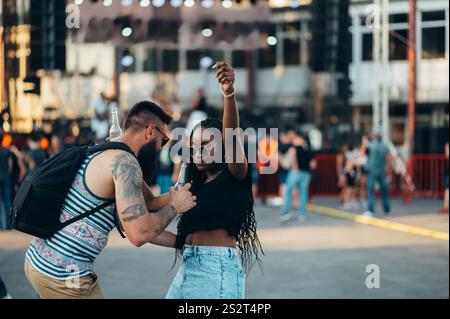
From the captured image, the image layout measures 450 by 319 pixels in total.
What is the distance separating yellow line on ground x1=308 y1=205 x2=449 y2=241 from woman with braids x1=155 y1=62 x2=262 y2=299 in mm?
10297

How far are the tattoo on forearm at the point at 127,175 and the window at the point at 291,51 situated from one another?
4017 cm

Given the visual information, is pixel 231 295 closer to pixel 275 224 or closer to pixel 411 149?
pixel 275 224

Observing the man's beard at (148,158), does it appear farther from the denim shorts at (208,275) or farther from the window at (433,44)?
the window at (433,44)

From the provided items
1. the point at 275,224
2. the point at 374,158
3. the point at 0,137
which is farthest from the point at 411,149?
the point at 0,137

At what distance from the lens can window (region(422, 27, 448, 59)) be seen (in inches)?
1580

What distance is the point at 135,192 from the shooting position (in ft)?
14.1

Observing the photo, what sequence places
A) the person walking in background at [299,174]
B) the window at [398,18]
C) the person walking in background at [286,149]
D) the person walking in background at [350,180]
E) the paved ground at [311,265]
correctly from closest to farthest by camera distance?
the paved ground at [311,265], the person walking in background at [299,174], the person walking in background at [286,149], the person walking in background at [350,180], the window at [398,18]

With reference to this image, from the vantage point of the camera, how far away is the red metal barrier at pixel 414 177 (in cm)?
2490

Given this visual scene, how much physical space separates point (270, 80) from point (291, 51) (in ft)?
5.79

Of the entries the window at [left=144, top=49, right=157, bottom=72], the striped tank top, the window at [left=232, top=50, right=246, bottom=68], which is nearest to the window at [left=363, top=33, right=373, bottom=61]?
the window at [left=232, top=50, right=246, bottom=68]

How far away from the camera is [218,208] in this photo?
476 cm

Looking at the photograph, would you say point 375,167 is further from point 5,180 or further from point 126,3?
point 126,3

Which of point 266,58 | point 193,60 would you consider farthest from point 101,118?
point 193,60

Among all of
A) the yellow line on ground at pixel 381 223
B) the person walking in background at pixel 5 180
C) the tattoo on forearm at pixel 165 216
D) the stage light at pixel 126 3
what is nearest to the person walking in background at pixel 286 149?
the yellow line on ground at pixel 381 223
